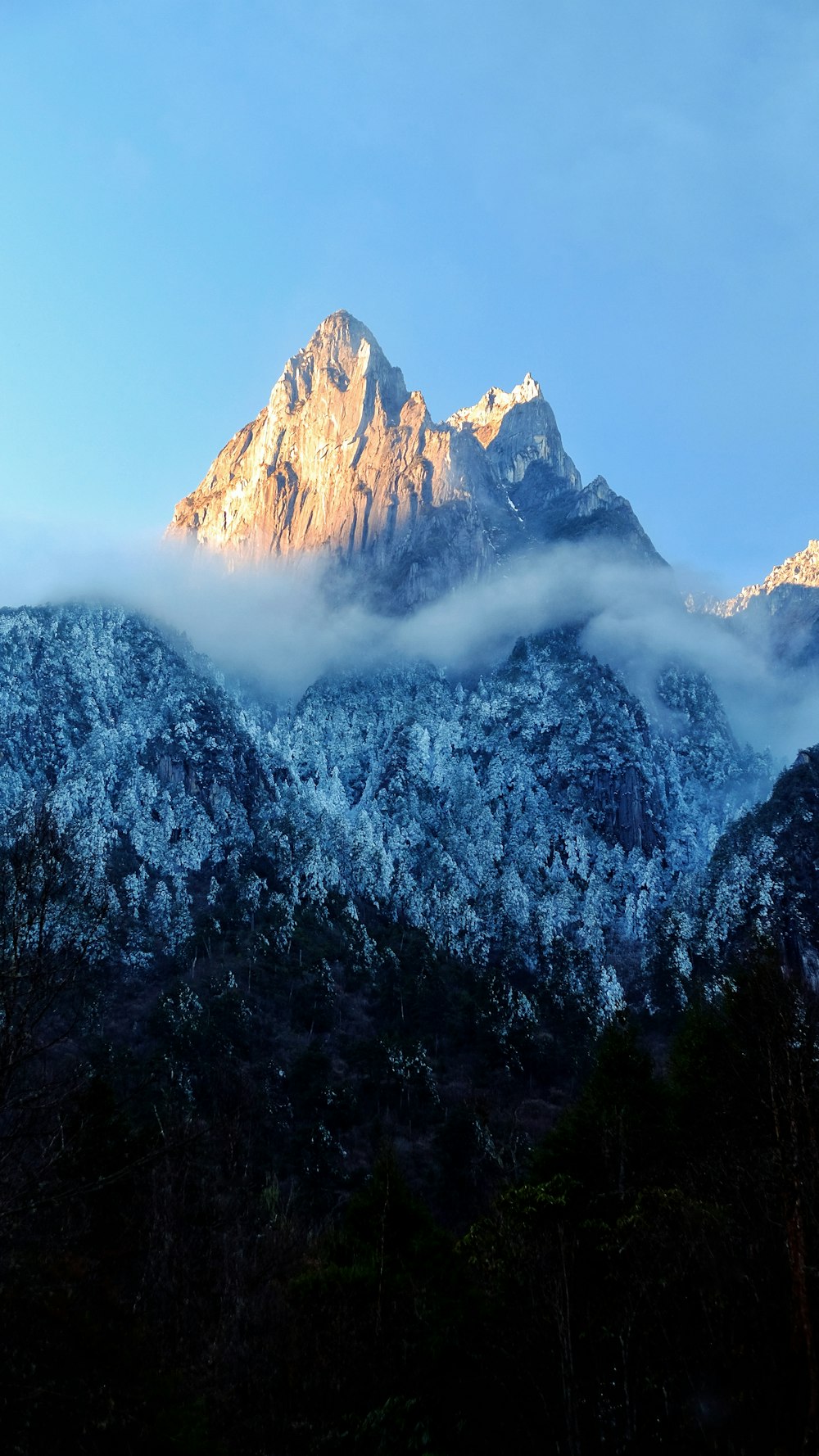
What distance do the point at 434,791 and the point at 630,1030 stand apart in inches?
6184

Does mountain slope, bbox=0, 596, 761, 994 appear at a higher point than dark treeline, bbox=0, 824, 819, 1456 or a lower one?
higher

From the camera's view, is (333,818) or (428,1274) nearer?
(428,1274)

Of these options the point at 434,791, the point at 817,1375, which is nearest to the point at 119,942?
the point at 434,791

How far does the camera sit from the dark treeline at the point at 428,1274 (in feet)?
42.5

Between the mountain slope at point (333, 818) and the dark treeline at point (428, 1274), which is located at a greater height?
the mountain slope at point (333, 818)

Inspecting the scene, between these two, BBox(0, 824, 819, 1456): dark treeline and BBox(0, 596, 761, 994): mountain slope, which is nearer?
BBox(0, 824, 819, 1456): dark treeline

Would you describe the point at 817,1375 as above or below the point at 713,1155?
below

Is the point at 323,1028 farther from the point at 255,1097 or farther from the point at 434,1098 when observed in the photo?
the point at 255,1097

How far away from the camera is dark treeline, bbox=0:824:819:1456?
12953 mm

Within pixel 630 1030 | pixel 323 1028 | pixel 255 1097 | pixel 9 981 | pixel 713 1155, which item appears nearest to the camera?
pixel 9 981

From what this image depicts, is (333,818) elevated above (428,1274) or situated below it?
above

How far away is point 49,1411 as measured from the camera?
1210 centimetres

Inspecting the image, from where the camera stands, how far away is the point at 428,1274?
2655 centimetres

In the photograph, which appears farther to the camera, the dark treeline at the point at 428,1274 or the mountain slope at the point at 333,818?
the mountain slope at the point at 333,818
